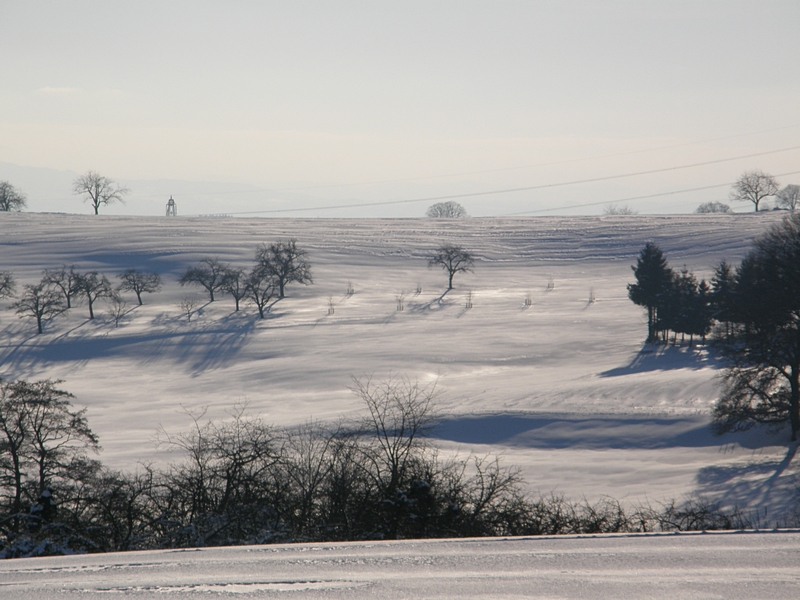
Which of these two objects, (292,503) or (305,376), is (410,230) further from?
(292,503)

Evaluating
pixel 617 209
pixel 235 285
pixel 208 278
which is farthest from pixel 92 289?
pixel 617 209

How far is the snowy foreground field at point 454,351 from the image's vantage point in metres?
23.4

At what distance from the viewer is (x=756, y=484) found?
19.3m

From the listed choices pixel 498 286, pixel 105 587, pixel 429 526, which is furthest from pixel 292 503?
pixel 498 286

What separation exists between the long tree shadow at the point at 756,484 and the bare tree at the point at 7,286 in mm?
62556

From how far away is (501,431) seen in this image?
27391 millimetres

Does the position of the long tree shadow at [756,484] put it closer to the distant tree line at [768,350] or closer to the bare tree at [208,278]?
the distant tree line at [768,350]

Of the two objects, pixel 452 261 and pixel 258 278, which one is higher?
pixel 452 261

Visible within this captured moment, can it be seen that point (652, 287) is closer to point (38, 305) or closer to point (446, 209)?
point (38, 305)

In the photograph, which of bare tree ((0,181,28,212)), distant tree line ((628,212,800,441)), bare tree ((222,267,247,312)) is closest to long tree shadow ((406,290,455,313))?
bare tree ((222,267,247,312))

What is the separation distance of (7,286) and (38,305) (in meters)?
7.58

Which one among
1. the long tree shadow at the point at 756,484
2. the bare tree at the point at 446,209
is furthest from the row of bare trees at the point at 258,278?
the bare tree at the point at 446,209

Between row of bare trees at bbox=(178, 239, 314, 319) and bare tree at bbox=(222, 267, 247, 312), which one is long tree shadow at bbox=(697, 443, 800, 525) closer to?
row of bare trees at bbox=(178, 239, 314, 319)

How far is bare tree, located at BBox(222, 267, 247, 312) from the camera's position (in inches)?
2475
